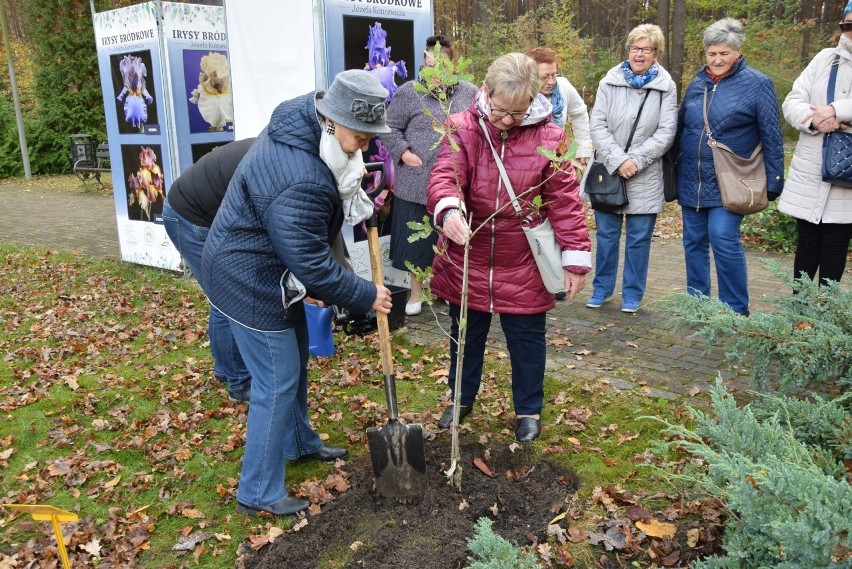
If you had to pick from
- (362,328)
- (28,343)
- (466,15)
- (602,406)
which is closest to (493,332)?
(362,328)

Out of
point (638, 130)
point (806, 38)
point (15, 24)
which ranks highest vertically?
point (15, 24)

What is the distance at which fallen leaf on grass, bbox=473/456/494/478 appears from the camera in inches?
138

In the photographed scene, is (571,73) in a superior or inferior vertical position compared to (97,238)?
superior

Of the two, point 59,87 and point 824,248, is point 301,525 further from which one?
point 59,87

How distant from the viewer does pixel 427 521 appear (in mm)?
3107

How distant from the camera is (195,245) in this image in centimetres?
433

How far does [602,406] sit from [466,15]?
97.9ft

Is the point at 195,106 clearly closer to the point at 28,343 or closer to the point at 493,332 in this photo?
the point at 28,343

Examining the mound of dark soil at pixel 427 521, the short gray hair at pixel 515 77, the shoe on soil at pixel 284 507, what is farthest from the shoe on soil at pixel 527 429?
the short gray hair at pixel 515 77

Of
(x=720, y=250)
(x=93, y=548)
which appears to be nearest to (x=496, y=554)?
(x=93, y=548)

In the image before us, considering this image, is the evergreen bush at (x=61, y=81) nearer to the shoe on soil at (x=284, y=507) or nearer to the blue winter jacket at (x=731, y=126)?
the blue winter jacket at (x=731, y=126)

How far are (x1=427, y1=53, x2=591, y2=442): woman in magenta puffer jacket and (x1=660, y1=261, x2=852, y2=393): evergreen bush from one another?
0.62 m

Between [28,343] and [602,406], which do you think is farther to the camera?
[28,343]

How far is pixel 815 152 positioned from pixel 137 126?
669 cm
